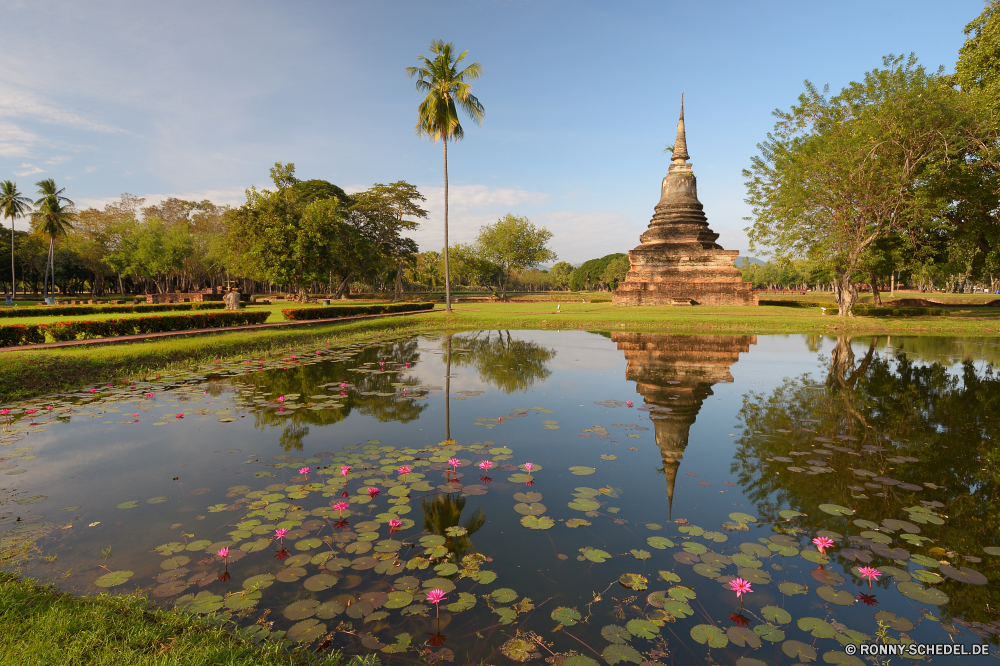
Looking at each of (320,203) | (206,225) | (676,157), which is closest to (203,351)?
(320,203)

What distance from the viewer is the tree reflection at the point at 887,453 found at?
156 inches

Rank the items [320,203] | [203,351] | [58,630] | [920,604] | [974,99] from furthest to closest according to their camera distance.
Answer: [320,203]
[974,99]
[203,351]
[920,604]
[58,630]

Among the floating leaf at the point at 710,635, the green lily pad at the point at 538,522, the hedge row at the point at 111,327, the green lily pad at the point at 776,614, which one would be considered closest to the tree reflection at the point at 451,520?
the green lily pad at the point at 538,522

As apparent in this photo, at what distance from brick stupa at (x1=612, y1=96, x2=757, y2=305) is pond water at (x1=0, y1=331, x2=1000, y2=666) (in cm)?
2726

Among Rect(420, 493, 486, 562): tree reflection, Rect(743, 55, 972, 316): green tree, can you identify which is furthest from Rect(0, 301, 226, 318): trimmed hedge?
Rect(743, 55, 972, 316): green tree

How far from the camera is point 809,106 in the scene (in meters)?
27.6

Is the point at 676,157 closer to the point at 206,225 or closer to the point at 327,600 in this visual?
the point at 327,600

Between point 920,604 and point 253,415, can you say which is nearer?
point 920,604

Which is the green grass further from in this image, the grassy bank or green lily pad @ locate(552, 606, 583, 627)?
the grassy bank

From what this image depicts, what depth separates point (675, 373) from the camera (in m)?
10.8

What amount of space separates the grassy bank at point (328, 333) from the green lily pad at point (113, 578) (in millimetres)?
8313

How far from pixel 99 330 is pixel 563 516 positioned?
1610cm

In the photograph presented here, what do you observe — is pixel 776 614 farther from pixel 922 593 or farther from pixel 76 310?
pixel 76 310

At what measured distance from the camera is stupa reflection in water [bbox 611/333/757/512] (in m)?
6.45
